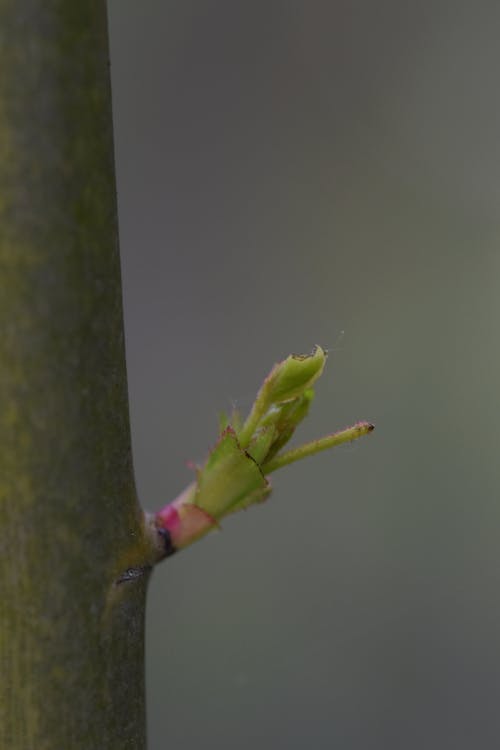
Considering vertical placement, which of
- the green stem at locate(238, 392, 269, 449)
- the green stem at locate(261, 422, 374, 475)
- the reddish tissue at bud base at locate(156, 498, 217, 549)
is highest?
the green stem at locate(238, 392, 269, 449)

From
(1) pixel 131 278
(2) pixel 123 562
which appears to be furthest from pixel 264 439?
(1) pixel 131 278

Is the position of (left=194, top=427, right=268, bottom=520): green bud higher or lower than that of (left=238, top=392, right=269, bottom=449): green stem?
lower

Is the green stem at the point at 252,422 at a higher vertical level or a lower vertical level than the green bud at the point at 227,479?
higher

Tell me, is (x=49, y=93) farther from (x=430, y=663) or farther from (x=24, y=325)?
(x=430, y=663)
